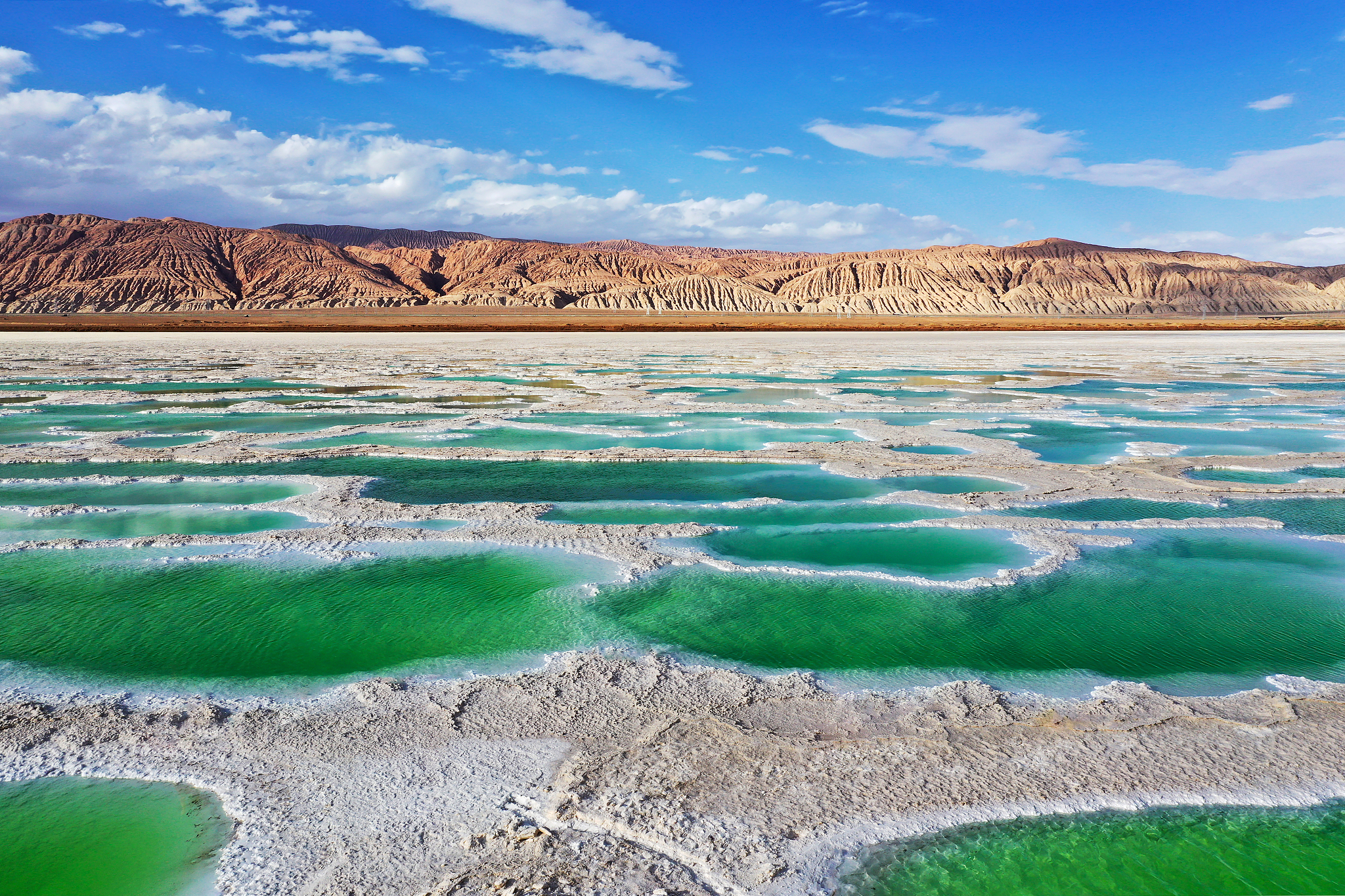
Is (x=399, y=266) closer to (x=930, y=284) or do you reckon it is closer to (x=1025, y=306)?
(x=930, y=284)

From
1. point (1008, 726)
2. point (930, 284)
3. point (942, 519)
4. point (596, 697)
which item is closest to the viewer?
point (1008, 726)

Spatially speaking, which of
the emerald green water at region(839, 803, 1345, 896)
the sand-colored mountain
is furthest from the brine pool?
the sand-colored mountain

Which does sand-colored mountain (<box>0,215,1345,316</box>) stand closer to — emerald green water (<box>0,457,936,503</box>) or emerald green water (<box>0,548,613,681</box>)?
emerald green water (<box>0,457,936,503</box>)

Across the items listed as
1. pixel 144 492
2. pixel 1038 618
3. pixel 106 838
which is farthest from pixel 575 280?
pixel 106 838

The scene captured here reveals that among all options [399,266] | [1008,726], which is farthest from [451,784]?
[399,266]

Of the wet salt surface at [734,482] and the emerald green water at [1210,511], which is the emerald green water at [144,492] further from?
the emerald green water at [1210,511]

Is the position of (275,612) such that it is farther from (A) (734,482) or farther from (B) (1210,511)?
(B) (1210,511)
